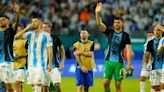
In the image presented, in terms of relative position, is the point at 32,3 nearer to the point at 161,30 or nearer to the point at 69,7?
the point at 69,7

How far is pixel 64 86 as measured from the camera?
873 inches

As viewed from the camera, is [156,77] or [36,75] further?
[156,77]

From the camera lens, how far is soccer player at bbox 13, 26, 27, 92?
16844 mm

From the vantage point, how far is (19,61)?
1700 centimetres

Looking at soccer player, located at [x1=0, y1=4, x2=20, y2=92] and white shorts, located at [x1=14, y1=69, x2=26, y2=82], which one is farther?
white shorts, located at [x1=14, y1=69, x2=26, y2=82]

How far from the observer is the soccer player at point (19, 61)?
1684cm

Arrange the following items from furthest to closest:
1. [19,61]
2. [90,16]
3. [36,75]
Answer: [90,16], [19,61], [36,75]

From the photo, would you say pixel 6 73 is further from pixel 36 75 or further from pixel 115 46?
pixel 115 46

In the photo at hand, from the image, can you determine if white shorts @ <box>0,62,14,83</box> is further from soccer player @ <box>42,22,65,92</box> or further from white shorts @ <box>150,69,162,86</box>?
white shorts @ <box>150,69,162,86</box>

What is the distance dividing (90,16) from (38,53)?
16.6 m

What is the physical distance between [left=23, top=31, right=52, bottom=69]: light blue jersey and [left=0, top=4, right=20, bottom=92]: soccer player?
1.15m

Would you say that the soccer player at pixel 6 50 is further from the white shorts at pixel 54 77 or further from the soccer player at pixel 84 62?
the soccer player at pixel 84 62

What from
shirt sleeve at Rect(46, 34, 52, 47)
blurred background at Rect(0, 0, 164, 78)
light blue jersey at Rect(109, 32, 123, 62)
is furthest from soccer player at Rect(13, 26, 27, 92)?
blurred background at Rect(0, 0, 164, 78)

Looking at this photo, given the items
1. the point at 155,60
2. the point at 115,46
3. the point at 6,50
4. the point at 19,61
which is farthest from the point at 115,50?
the point at 6,50
